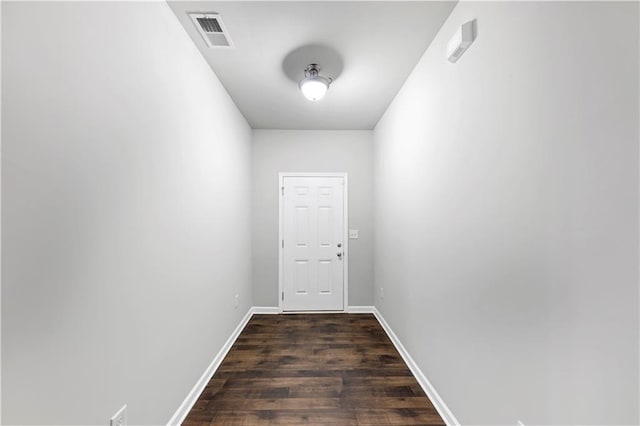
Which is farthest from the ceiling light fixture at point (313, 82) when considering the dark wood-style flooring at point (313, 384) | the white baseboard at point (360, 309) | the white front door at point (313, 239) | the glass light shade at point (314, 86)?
the white baseboard at point (360, 309)

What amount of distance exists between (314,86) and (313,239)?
7.39 feet

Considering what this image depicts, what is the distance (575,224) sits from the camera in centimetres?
95

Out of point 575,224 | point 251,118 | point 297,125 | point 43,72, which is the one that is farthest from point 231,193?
point 575,224

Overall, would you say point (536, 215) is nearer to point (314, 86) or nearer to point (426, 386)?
point (426, 386)

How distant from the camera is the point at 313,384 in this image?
89.6 inches

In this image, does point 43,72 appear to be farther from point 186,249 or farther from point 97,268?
point 186,249

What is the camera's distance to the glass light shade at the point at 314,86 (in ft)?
7.87

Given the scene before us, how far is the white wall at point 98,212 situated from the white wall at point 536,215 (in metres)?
1.74

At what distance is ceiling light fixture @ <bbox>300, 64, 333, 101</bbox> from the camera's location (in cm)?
238

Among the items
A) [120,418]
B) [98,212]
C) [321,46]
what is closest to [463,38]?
[321,46]

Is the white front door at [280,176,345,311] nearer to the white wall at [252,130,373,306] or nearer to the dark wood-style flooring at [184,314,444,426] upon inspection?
the white wall at [252,130,373,306]

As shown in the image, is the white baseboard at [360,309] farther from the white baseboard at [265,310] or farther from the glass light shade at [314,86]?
the glass light shade at [314,86]

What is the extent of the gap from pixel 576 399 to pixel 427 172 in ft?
5.18

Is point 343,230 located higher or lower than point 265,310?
→ higher
